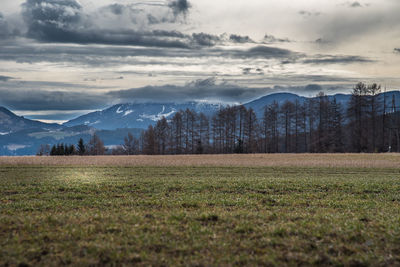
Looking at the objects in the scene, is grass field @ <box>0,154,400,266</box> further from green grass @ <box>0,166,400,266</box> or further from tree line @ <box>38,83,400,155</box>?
tree line @ <box>38,83,400,155</box>

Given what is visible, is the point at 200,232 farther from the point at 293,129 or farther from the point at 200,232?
the point at 293,129

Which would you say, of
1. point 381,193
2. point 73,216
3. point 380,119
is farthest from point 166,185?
point 380,119

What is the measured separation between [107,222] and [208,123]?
96.9m

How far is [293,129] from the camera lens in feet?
330

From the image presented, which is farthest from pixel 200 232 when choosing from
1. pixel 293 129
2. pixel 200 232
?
pixel 293 129

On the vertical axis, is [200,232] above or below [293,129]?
below

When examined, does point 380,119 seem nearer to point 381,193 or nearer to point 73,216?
point 381,193

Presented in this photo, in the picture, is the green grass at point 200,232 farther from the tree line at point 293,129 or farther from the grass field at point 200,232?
the tree line at point 293,129

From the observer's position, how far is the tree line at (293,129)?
87.8 m

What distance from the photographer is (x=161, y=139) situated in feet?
362

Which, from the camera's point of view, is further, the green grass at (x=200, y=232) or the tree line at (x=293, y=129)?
the tree line at (x=293, y=129)

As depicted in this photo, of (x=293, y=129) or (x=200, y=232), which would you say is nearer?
(x=200, y=232)

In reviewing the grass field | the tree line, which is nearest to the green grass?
the grass field

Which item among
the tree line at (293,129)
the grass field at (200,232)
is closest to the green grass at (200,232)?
the grass field at (200,232)
